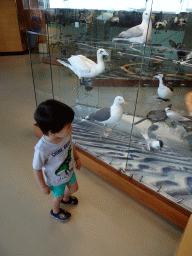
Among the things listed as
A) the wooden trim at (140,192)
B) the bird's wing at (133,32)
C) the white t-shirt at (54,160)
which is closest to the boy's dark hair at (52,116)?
the white t-shirt at (54,160)

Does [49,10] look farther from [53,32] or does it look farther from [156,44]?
[156,44]

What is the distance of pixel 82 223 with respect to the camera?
124 cm

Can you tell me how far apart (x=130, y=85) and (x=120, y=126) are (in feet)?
1.44

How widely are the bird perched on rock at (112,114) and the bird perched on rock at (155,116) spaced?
A: 7.0 inches

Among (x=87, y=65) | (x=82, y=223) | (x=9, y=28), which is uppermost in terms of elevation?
(x=9, y=28)

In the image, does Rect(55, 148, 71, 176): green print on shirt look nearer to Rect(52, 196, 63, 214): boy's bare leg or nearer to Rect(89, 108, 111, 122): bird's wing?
Rect(52, 196, 63, 214): boy's bare leg

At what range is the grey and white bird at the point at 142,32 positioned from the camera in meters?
1.33

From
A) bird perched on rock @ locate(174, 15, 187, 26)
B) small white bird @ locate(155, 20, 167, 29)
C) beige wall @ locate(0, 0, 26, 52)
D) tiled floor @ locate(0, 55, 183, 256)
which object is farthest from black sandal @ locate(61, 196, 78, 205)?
beige wall @ locate(0, 0, 26, 52)

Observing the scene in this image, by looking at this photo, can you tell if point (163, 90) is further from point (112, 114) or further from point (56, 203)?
point (56, 203)

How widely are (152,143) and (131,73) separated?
74 centimetres

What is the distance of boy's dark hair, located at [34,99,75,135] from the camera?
0.80m

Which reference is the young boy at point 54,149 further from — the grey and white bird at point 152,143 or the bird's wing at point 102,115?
the grey and white bird at point 152,143

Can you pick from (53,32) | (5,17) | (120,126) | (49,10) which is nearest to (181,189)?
(120,126)

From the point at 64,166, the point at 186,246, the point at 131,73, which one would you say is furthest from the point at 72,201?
the point at 131,73
